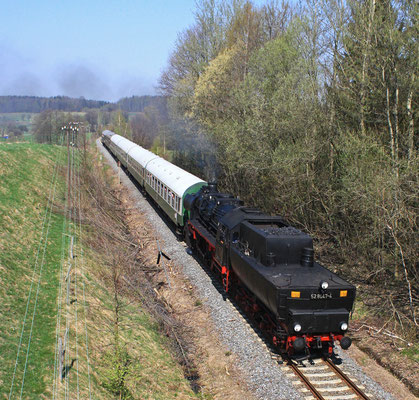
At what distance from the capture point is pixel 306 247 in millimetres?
10992

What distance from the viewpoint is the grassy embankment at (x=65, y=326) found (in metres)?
8.38

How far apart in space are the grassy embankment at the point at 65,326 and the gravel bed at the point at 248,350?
1749 millimetres

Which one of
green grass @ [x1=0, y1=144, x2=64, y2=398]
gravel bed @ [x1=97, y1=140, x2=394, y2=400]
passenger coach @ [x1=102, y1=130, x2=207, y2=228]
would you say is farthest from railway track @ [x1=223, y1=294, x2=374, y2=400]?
passenger coach @ [x1=102, y1=130, x2=207, y2=228]

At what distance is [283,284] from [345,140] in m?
9.02

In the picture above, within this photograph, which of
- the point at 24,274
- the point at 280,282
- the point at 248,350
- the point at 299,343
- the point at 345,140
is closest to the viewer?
the point at 299,343

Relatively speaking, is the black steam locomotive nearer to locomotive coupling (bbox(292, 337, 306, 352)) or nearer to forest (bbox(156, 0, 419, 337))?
locomotive coupling (bbox(292, 337, 306, 352))

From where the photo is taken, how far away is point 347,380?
963cm

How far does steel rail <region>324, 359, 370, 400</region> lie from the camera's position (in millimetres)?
9148

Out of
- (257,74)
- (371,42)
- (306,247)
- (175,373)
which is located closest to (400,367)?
(306,247)

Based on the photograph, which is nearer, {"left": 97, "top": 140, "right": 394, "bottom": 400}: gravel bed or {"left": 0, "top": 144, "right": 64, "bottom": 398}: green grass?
{"left": 0, "top": 144, "right": 64, "bottom": 398}: green grass

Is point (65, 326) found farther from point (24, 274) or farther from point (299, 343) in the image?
point (299, 343)

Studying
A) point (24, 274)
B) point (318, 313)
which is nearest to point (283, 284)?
point (318, 313)

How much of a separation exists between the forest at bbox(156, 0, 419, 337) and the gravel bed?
3444 mm

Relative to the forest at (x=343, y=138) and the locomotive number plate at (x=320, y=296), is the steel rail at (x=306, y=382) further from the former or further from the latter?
the forest at (x=343, y=138)
